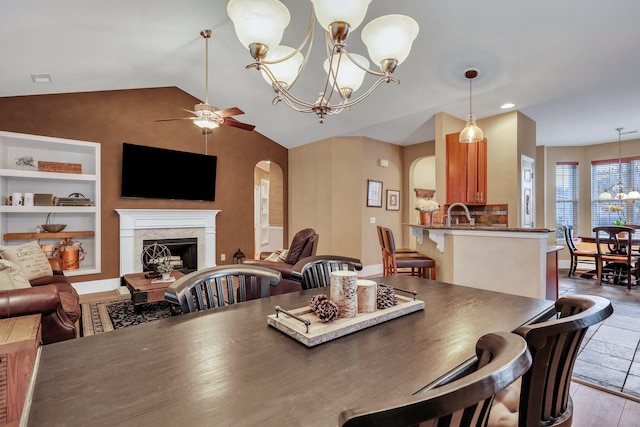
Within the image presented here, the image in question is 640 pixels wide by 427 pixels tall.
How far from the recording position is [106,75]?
432 cm

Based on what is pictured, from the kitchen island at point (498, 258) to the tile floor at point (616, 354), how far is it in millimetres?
531

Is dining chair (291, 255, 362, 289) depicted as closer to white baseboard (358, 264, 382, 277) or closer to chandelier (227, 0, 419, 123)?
chandelier (227, 0, 419, 123)

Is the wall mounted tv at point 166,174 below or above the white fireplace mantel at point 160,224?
above

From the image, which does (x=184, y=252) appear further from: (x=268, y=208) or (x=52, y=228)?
(x=268, y=208)

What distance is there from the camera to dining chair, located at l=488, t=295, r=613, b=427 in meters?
0.79

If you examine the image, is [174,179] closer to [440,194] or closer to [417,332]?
[440,194]

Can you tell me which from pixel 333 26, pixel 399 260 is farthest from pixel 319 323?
pixel 399 260

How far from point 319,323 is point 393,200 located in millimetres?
5734

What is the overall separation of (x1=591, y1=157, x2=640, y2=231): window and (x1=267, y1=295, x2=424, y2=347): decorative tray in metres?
7.88

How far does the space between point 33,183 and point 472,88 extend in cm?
618

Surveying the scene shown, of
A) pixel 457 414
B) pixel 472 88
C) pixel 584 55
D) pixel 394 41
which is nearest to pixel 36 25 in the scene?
pixel 394 41

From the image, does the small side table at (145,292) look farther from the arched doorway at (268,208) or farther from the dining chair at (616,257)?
the dining chair at (616,257)

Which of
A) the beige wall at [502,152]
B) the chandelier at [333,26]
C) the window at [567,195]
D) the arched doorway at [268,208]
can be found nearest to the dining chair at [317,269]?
the chandelier at [333,26]

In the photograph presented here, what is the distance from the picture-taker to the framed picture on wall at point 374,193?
20.0ft
